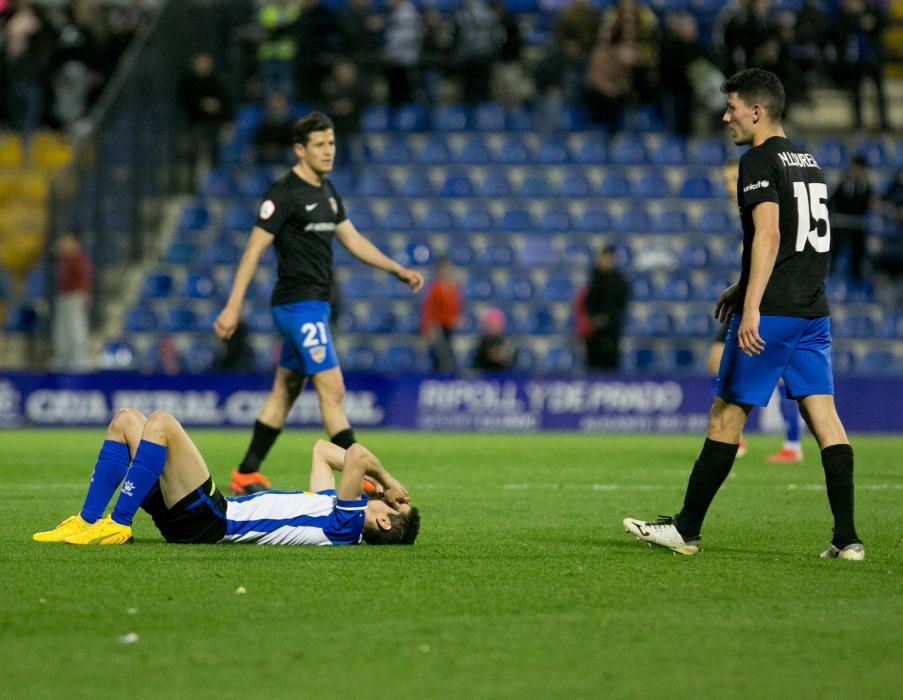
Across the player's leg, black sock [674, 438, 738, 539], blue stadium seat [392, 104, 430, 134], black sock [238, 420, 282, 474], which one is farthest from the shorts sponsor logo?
blue stadium seat [392, 104, 430, 134]

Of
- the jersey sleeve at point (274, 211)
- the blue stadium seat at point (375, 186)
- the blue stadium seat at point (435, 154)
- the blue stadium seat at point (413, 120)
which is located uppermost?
the blue stadium seat at point (413, 120)

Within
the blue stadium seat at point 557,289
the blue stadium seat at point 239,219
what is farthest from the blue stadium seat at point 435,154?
the blue stadium seat at point 557,289

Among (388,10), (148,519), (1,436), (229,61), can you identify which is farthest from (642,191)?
(148,519)

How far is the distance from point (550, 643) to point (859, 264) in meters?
17.7

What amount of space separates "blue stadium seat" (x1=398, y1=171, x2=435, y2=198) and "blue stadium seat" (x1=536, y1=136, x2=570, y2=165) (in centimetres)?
178

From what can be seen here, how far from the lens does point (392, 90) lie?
24.4m

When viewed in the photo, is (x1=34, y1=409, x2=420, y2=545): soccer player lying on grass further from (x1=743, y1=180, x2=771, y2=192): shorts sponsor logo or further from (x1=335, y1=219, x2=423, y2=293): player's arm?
(x1=335, y1=219, x2=423, y2=293): player's arm

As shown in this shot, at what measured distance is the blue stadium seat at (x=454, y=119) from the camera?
957 inches

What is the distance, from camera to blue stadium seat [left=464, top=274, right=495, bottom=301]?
22.3 meters

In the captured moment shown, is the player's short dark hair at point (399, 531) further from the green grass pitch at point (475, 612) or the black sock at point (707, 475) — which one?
the black sock at point (707, 475)

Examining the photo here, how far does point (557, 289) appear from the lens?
2227 cm

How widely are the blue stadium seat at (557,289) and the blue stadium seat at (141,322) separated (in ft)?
18.8

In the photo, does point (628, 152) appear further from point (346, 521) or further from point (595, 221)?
point (346, 521)

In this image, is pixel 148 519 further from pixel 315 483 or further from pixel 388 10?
pixel 388 10
